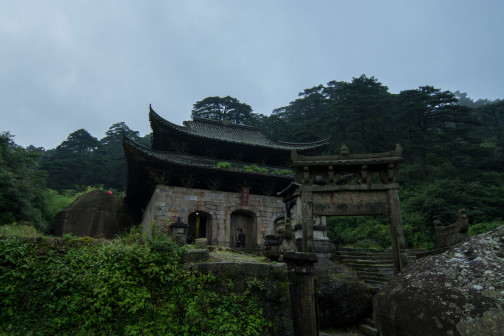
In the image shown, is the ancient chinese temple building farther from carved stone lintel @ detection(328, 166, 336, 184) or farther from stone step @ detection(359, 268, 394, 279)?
carved stone lintel @ detection(328, 166, 336, 184)

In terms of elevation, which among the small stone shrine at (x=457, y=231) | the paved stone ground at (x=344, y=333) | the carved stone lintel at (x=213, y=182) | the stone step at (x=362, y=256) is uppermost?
the carved stone lintel at (x=213, y=182)

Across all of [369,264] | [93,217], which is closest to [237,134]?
Result: [93,217]

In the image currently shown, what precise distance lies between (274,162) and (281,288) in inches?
569

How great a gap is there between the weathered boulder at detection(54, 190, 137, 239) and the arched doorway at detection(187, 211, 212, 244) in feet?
19.3

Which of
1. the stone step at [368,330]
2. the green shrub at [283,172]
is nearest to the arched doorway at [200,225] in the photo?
the green shrub at [283,172]

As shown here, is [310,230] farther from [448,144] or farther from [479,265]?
[448,144]

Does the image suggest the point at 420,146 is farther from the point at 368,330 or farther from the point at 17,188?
the point at 17,188

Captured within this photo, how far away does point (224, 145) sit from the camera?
1862 centimetres

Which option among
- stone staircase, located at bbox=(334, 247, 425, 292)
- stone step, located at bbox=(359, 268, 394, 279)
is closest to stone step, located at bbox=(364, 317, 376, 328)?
stone staircase, located at bbox=(334, 247, 425, 292)

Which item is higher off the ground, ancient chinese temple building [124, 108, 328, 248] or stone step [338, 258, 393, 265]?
ancient chinese temple building [124, 108, 328, 248]

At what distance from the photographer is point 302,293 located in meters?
5.66

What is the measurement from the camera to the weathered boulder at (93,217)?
18578mm

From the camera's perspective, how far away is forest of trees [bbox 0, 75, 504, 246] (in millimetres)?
19469

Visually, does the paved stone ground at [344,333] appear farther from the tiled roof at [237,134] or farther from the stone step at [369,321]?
the tiled roof at [237,134]
